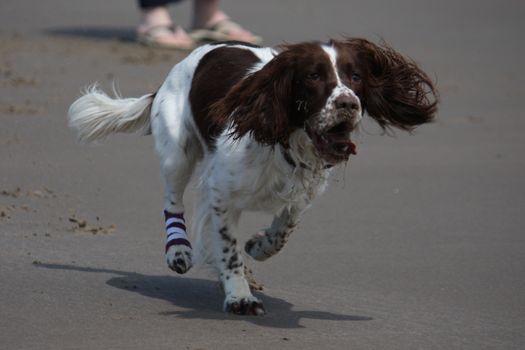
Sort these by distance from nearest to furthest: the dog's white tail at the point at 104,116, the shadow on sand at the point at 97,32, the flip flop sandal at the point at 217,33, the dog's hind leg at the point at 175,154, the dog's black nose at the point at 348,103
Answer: the dog's black nose at the point at 348,103
the dog's hind leg at the point at 175,154
the dog's white tail at the point at 104,116
the flip flop sandal at the point at 217,33
the shadow on sand at the point at 97,32

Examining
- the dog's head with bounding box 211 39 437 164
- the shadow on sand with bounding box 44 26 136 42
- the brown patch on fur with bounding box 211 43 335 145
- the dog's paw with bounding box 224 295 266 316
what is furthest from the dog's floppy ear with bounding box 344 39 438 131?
the shadow on sand with bounding box 44 26 136 42

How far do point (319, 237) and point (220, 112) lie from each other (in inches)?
63.5

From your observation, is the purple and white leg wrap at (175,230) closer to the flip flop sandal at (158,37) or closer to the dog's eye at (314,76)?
the dog's eye at (314,76)

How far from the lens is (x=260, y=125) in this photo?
4.92 meters

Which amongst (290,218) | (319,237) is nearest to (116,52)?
(319,237)

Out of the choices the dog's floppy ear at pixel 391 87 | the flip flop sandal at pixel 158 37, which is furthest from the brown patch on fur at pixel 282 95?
the flip flop sandal at pixel 158 37

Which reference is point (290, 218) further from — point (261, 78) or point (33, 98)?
point (33, 98)

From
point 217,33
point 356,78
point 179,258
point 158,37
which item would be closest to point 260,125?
point 356,78

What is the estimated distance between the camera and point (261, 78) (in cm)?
500

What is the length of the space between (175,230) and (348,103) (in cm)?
151

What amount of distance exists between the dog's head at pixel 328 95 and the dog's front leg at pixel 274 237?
2.19 ft

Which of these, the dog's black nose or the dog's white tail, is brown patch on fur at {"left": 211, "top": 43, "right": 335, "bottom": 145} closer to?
the dog's black nose

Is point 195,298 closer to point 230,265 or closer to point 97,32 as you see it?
point 230,265

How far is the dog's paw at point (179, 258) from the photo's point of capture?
5559 mm
